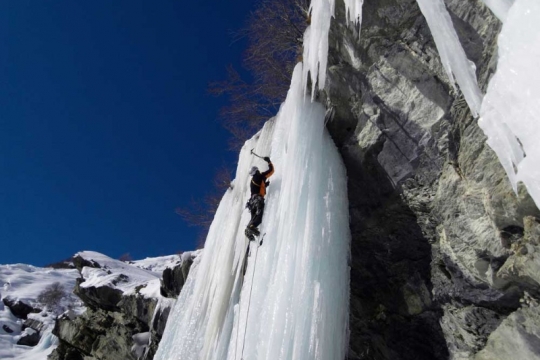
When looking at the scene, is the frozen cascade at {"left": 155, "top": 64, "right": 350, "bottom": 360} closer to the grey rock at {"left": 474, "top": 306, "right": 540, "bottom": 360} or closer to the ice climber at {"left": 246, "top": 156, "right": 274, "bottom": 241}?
the ice climber at {"left": 246, "top": 156, "right": 274, "bottom": 241}

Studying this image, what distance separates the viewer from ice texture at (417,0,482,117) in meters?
2.69

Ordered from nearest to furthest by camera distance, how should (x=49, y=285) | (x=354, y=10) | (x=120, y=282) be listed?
(x=354, y=10)
(x=120, y=282)
(x=49, y=285)

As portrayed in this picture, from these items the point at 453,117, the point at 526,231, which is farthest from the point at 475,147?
the point at 526,231

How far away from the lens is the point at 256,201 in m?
4.78

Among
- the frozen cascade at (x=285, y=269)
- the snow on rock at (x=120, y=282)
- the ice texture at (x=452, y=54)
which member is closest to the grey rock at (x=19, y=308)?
the snow on rock at (x=120, y=282)

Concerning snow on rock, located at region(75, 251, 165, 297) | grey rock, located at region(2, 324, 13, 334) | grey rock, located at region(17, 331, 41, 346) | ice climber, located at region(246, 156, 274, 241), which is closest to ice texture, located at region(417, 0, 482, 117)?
ice climber, located at region(246, 156, 274, 241)

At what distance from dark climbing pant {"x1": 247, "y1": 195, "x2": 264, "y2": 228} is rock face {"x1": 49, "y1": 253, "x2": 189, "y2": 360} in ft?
13.8

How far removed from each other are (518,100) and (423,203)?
211 centimetres

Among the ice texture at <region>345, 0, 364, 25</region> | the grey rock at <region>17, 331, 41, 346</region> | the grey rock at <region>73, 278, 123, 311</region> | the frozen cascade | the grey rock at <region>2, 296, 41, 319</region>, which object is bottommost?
the frozen cascade

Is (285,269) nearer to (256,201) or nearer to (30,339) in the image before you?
(256,201)

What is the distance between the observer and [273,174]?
512cm

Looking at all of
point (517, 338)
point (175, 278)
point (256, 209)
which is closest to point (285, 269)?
point (256, 209)

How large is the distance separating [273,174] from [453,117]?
2299 millimetres

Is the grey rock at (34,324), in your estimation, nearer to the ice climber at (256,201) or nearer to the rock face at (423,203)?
the ice climber at (256,201)
